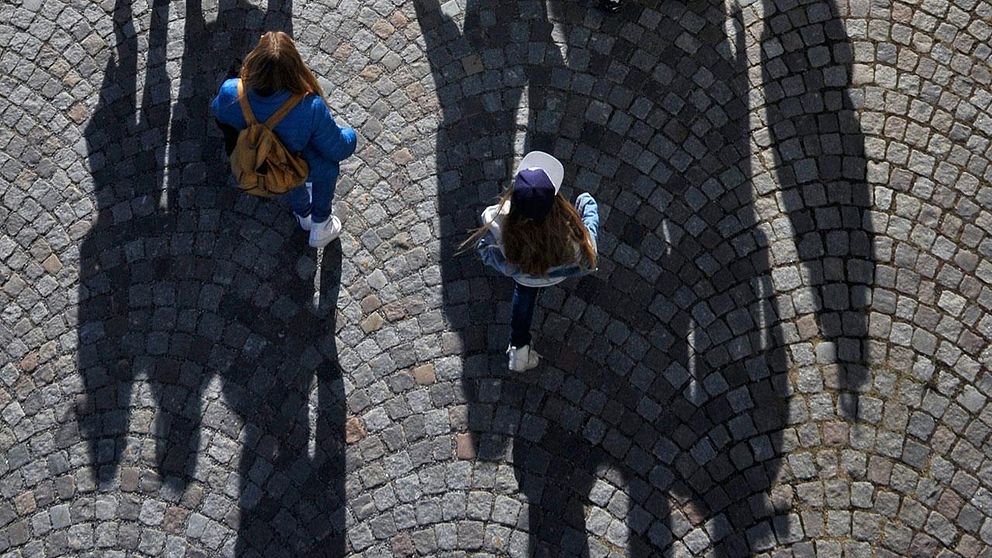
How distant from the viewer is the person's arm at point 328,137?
5559 millimetres

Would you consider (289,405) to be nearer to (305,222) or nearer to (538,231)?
(305,222)

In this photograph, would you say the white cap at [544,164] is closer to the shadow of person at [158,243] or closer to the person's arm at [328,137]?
the person's arm at [328,137]

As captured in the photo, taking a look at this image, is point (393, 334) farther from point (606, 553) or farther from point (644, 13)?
point (644, 13)

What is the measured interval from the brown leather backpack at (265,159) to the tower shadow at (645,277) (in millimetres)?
1448

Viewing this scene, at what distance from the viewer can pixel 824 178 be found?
22.4 ft

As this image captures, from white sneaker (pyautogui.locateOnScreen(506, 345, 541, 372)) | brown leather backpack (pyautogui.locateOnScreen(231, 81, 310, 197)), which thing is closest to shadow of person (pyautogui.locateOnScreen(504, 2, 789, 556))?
white sneaker (pyautogui.locateOnScreen(506, 345, 541, 372))

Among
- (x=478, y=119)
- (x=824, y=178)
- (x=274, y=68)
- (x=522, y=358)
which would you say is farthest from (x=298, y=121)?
(x=824, y=178)

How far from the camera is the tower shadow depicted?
622 centimetres

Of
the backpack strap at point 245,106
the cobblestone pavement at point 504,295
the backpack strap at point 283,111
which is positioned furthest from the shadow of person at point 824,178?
the backpack strap at point 245,106

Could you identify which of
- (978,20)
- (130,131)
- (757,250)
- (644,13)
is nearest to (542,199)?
(757,250)

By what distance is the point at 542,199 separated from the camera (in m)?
4.87

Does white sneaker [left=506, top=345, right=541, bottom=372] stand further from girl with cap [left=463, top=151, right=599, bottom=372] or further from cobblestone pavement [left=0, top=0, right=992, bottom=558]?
girl with cap [left=463, top=151, right=599, bottom=372]

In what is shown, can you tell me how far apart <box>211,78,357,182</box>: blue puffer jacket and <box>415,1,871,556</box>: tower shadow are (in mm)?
1298

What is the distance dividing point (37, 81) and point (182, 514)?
3.71 m
